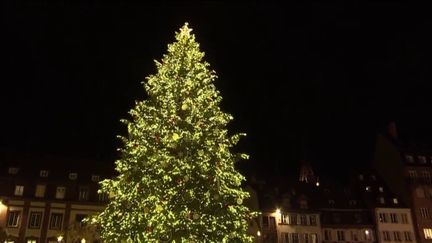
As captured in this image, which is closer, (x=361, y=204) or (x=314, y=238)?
(x=314, y=238)

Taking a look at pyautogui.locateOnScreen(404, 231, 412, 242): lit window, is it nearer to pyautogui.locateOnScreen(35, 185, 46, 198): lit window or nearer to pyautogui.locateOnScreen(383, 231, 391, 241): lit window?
pyautogui.locateOnScreen(383, 231, 391, 241): lit window

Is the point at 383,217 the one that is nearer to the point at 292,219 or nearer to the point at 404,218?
the point at 404,218

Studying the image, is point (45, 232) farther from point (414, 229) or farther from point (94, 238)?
point (414, 229)

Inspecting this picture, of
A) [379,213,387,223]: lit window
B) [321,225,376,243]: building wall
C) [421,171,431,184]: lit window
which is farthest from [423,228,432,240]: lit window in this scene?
[321,225,376,243]: building wall

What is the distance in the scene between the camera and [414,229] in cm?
7444

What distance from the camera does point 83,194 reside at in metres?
64.6

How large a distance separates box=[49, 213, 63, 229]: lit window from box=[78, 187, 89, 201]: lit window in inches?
142

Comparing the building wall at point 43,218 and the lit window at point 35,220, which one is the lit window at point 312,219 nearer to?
the building wall at point 43,218

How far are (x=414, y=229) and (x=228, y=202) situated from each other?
60.4 metres

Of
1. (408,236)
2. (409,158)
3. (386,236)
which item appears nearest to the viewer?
(386,236)

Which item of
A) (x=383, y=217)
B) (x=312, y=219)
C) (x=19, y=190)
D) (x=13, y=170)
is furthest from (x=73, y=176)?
(x=383, y=217)

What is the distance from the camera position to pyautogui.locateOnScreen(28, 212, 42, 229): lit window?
60.2 metres

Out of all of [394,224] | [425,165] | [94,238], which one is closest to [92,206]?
→ [94,238]

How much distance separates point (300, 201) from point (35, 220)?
128 feet
